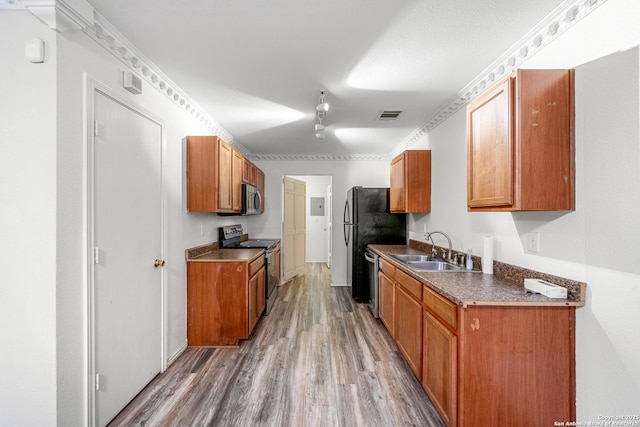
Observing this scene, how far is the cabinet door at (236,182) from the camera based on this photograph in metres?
3.39

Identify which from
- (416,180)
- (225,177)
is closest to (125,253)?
(225,177)

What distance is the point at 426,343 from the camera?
78.6 inches

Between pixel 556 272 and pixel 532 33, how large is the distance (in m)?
1.53

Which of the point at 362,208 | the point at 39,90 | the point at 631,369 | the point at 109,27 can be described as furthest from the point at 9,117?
the point at 362,208

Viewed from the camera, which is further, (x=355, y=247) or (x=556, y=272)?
(x=355, y=247)

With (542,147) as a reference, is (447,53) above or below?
above

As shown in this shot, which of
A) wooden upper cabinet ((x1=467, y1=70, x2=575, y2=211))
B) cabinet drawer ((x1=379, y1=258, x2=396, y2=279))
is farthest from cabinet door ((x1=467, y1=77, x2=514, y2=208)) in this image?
cabinet drawer ((x1=379, y1=258, x2=396, y2=279))

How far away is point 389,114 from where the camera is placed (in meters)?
3.19

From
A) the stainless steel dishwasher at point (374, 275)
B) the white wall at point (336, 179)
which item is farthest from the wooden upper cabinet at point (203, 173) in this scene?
the white wall at point (336, 179)

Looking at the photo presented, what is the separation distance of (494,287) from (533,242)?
0.40m

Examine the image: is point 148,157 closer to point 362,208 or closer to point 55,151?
point 55,151

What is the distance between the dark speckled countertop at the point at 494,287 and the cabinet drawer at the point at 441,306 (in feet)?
0.18

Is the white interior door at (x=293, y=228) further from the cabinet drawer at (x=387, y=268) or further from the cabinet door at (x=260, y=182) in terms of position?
the cabinet drawer at (x=387, y=268)

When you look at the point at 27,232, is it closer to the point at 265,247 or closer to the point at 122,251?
the point at 122,251
